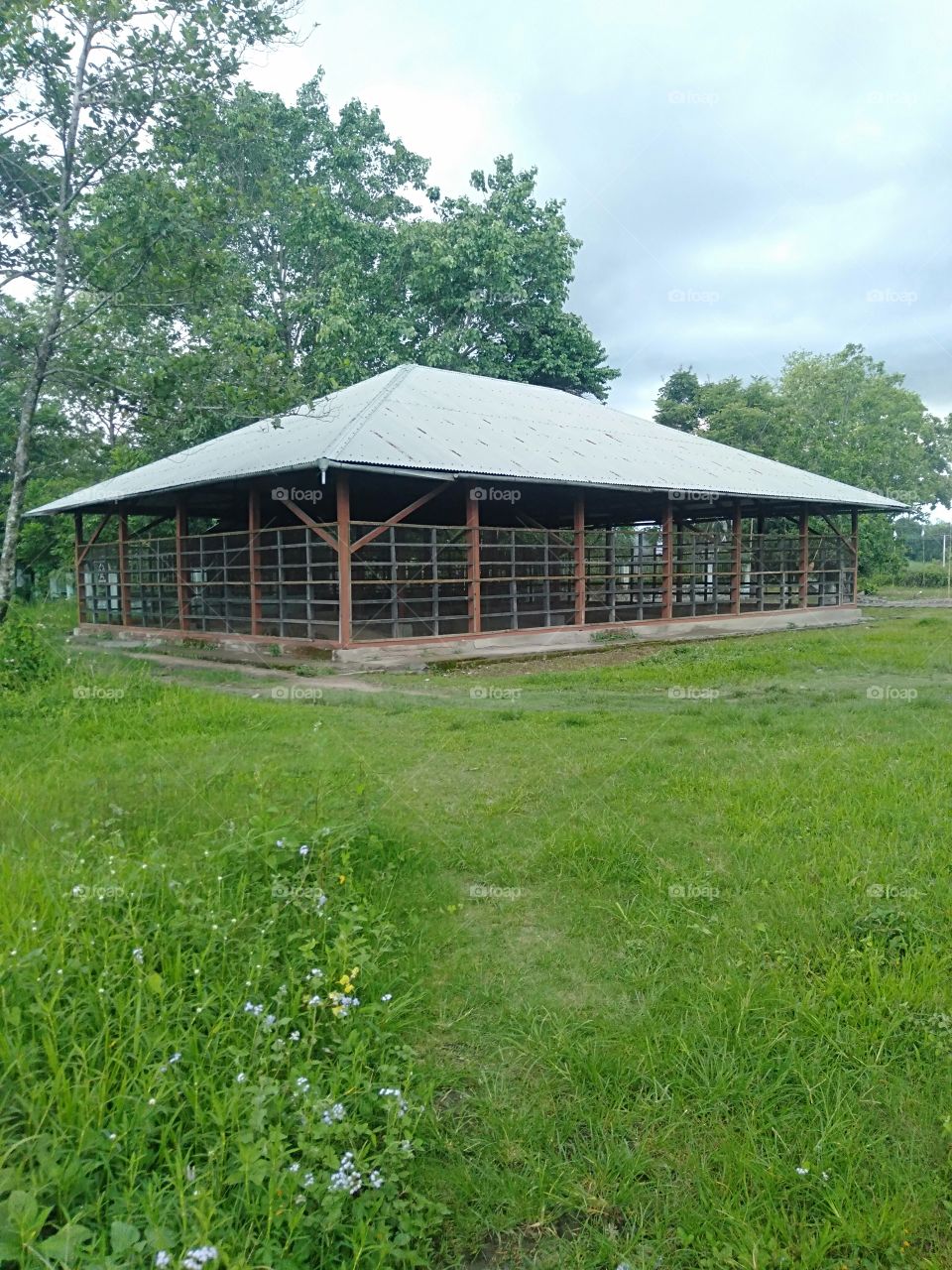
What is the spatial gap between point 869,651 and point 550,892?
10.3 m

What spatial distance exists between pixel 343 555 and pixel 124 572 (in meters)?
8.50

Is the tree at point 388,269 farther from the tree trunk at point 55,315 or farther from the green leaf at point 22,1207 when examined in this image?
the green leaf at point 22,1207

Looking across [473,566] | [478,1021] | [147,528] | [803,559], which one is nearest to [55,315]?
[473,566]

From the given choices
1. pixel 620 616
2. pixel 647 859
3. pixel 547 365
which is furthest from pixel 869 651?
pixel 547 365

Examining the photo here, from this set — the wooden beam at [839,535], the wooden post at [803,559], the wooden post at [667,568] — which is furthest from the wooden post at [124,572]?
the wooden beam at [839,535]

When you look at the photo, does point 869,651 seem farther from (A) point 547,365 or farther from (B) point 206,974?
(A) point 547,365

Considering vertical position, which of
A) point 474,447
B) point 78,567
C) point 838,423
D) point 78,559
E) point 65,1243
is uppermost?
point 838,423

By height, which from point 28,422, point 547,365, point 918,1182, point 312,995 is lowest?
point 918,1182

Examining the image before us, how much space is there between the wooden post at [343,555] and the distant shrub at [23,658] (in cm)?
470

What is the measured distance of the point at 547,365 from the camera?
89.3ft

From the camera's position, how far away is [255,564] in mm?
14852

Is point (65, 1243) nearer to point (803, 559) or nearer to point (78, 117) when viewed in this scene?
point (78, 117)

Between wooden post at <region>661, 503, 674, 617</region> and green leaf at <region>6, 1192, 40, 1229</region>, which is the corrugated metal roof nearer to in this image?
wooden post at <region>661, 503, 674, 617</region>

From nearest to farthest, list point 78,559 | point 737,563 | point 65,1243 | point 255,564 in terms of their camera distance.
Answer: point 65,1243
point 255,564
point 737,563
point 78,559
